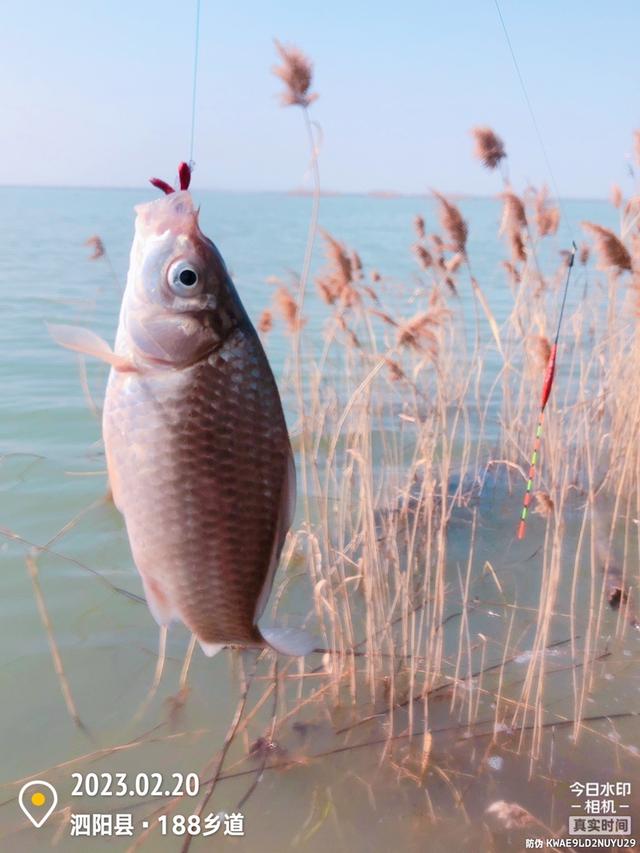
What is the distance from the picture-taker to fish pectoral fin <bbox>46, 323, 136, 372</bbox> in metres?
1.16

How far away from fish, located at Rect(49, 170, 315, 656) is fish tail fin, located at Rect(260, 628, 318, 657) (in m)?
0.02

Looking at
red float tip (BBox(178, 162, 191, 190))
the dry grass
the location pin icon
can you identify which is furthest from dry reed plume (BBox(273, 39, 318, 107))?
the location pin icon

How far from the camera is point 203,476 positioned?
1212 millimetres

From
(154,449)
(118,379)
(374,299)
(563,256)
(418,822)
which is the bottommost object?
(418,822)

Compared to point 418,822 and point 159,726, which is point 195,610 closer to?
point 418,822

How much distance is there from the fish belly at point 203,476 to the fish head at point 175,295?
32mm

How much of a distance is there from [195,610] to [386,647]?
203 cm

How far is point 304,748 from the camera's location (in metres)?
2.78

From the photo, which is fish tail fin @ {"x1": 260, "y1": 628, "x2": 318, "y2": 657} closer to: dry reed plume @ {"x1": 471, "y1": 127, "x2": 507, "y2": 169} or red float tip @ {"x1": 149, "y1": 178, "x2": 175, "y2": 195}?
red float tip @ {"x1": 149, "y1": 178, "x2": 175, "y2": 195}

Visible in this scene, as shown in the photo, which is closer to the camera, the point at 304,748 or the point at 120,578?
the point at 304,748

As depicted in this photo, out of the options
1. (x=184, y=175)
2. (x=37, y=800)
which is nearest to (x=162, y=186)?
(x=184, y=175)

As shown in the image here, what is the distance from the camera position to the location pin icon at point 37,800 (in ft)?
8.05

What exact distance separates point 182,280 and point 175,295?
0.08ft

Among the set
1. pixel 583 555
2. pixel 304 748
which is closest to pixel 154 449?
pixel 304 748
